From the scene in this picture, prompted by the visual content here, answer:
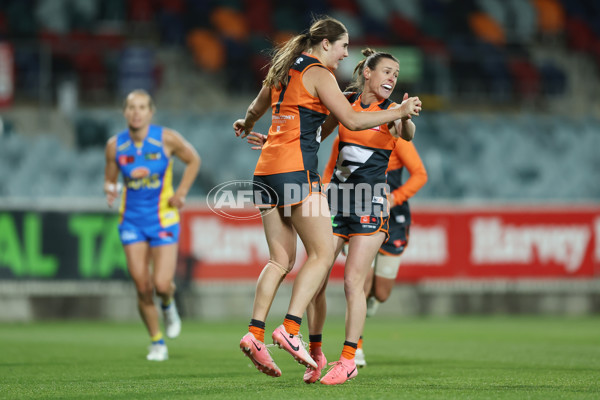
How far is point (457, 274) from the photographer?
592 inches

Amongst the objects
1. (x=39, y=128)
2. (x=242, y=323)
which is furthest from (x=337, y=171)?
(x=39, y=128)

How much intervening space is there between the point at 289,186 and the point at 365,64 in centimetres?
146

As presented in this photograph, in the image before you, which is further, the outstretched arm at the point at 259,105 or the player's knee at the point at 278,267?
the outstretched arm at the point at 259,105

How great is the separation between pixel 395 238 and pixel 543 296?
7.40 meters

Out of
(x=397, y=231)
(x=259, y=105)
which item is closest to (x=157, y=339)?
(x=397, y=231)

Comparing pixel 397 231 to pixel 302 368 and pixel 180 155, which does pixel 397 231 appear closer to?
pixel 302 368

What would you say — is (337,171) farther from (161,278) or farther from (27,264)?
(27,264)

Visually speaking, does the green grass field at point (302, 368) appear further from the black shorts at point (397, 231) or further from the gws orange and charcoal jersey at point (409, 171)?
the gws orange and charcoal jersey at point (409, 171)

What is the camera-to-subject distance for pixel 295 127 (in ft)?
19.7

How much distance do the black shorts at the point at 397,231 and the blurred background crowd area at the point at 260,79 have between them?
8196 millimetres

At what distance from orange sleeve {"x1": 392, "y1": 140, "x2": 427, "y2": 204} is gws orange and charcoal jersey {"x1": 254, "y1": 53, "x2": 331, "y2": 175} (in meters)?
2.58

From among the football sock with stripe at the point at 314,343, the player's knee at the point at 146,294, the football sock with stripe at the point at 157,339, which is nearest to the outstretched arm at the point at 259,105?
the football sock with stripe at the point at 314,343

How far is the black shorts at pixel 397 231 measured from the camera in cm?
870

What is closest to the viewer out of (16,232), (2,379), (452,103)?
(2,379)
